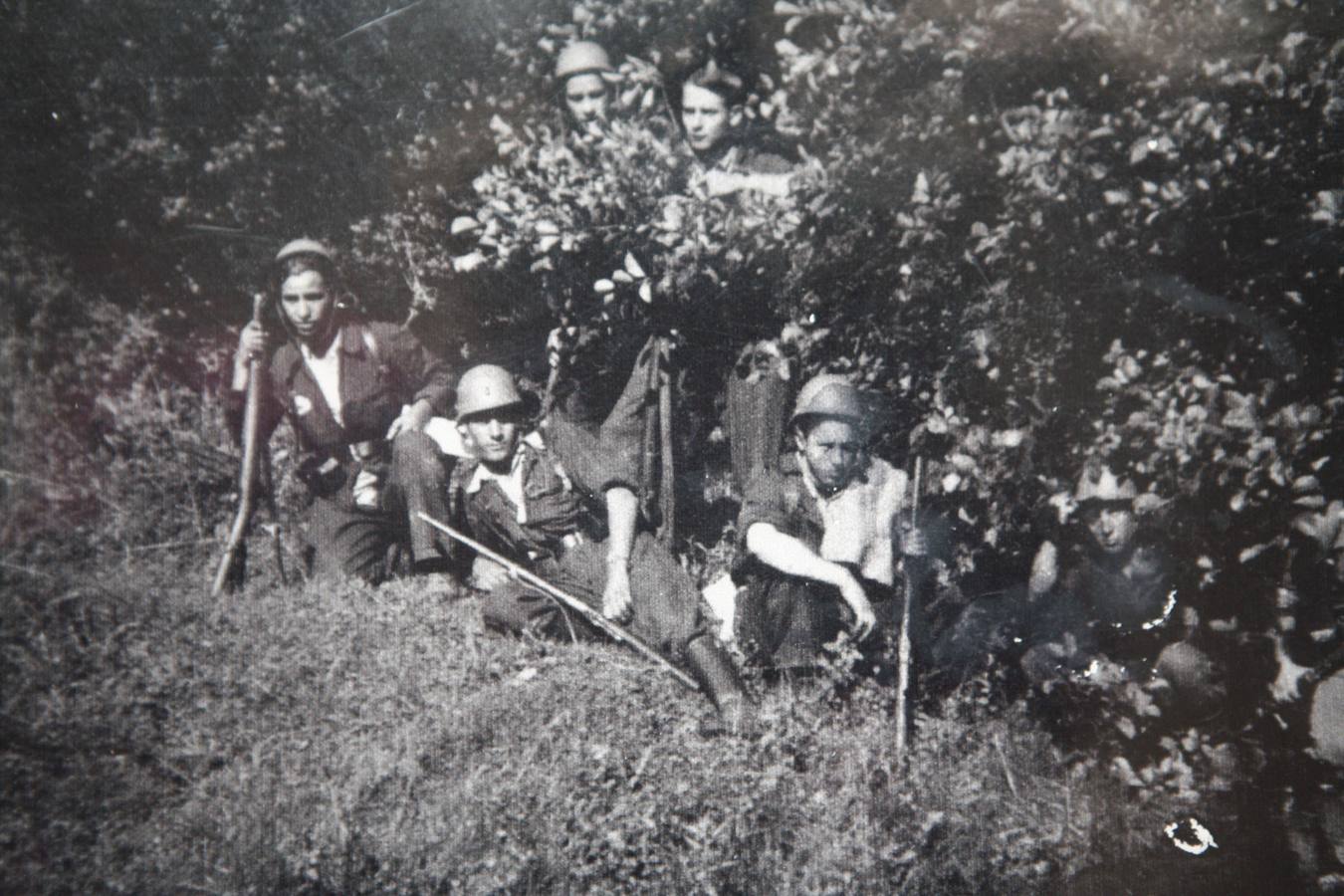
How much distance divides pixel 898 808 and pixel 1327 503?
152cm

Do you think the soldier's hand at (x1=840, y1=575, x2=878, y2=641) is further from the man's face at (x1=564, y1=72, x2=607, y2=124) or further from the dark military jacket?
the man's face at (x1=564, y1=72, x2=607, y2=124)

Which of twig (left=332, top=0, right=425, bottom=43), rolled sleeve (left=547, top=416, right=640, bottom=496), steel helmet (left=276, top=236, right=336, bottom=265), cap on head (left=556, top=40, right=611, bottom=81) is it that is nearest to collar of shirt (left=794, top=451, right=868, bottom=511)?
rolled sleeve (left=547, top=416, right=640, bottom=496)

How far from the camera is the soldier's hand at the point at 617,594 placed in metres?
2.44

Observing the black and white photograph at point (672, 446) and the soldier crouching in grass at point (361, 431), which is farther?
the soldier crouching in grass at point (361, 431)

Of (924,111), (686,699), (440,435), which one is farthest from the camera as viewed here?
(440,435)

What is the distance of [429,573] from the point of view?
249 cm

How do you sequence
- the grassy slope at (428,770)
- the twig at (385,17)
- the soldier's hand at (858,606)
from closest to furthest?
A: the grassy slope at (428,770), the twig at (385,17), the soldier's hand at (858,606)

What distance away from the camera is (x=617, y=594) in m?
2.45

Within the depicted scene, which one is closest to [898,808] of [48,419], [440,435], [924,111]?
[440,435]

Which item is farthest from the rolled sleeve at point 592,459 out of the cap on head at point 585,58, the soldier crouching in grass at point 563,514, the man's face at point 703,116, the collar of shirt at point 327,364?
the cap on head at point 585,58

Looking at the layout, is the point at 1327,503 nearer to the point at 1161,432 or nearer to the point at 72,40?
the point at 1161,432

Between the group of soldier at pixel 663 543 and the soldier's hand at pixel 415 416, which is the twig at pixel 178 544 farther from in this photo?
the soldier's hand at pixel 415 416

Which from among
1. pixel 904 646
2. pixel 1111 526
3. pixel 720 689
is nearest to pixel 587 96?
pixel 720 689

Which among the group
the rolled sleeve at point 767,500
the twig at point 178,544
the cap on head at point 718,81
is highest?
the cap on head at point 718,81
